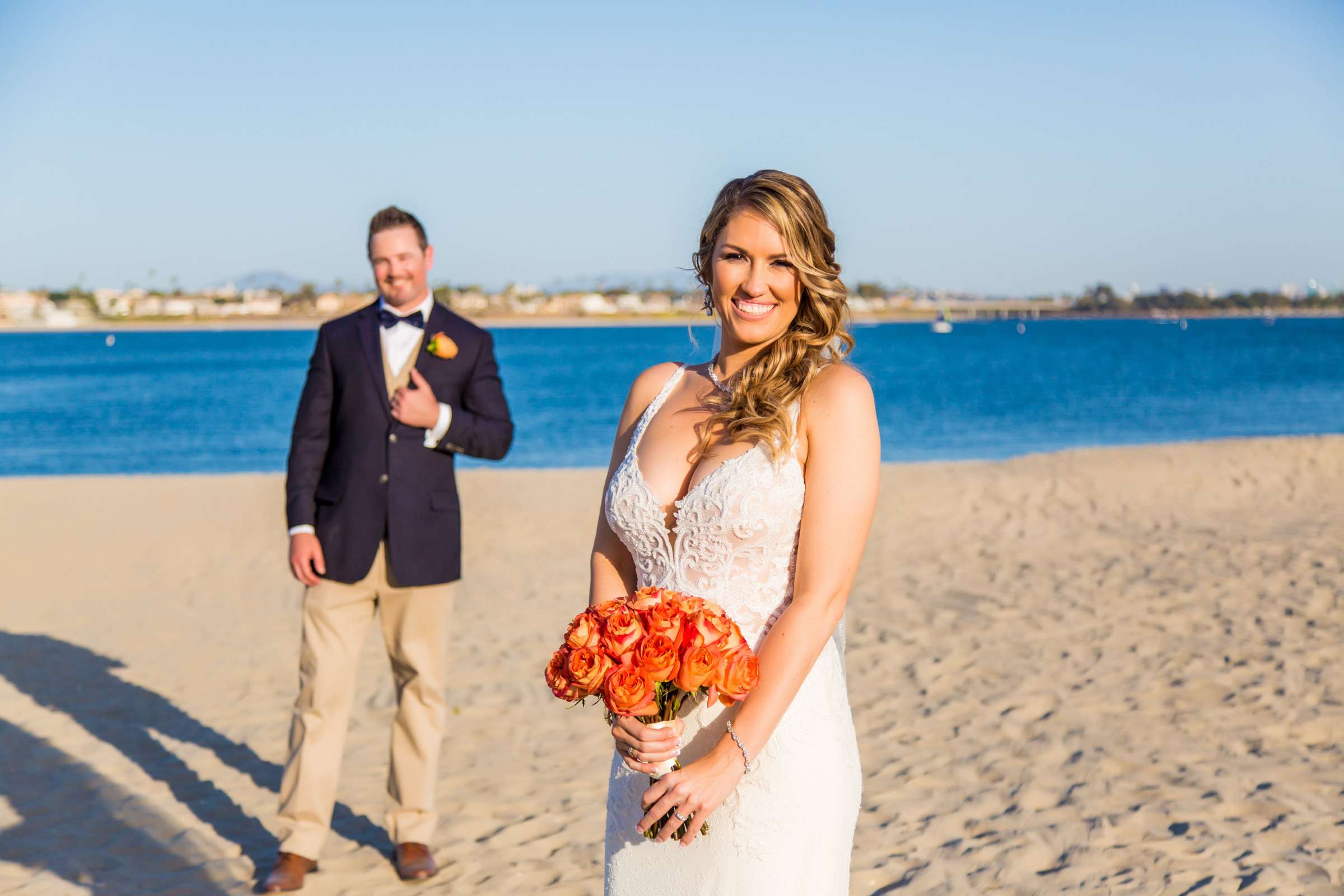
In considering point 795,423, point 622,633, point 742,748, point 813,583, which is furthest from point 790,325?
point 742,748

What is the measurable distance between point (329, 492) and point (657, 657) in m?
2.80

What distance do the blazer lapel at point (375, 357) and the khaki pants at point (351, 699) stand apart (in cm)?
59

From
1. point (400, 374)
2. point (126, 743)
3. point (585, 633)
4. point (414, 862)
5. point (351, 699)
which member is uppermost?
point (400, 374)

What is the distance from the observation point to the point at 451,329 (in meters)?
4.86

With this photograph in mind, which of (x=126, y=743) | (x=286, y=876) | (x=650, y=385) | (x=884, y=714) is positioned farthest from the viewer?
(x=884, y=714)

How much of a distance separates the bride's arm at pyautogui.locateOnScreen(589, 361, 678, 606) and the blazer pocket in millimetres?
2010

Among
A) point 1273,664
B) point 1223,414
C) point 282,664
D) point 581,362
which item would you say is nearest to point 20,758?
point 282,664

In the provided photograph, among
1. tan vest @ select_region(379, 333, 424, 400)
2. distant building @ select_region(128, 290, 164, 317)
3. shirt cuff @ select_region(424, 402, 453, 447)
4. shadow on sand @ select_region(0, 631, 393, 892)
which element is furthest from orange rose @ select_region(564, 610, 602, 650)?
distant building @ select_region(128, 290, 164, 317)

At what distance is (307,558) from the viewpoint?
4508 mm

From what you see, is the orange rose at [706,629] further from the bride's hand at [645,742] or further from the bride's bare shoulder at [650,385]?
the bride's bare shoulder at [650,385]

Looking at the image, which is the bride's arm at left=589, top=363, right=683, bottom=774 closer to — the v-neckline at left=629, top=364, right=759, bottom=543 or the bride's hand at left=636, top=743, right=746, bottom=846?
the v-neckline at left=629, top=364, right=759, bottom=543

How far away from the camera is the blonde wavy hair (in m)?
2.49

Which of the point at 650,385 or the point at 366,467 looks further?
the point at 366,467

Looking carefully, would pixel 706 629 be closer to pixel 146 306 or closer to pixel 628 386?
pixel 628 386
